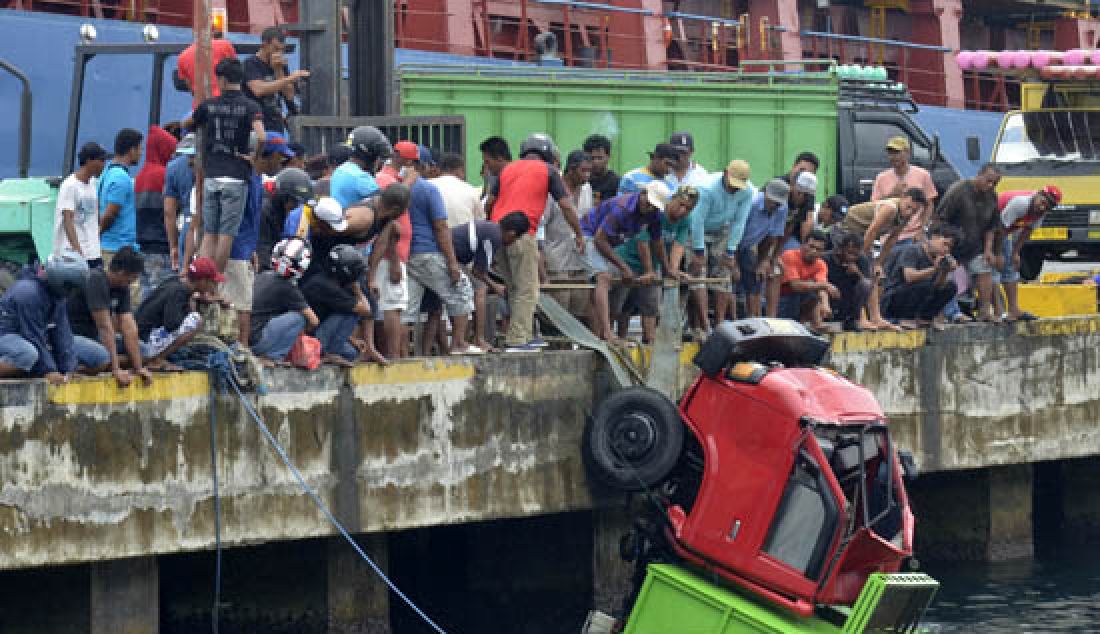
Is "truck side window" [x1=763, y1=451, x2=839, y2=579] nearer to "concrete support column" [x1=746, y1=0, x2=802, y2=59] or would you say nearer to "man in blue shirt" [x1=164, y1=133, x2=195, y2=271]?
"man in blue shirt" [x1=164, y1=133, x2=195, y2=271]

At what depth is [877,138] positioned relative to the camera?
23406 millimetres

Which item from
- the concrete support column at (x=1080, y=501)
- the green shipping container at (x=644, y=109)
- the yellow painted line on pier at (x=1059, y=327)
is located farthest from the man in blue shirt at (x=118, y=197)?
the concrete support column at (x=1080, y=501)

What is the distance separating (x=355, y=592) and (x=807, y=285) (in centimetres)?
485

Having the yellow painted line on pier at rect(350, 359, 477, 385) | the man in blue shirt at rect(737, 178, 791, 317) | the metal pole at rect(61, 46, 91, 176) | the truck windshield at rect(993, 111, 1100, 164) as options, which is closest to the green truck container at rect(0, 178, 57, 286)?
the metal pole at rect(61, 46, 91, 176)

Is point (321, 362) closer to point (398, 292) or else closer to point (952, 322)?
point (398, 292)

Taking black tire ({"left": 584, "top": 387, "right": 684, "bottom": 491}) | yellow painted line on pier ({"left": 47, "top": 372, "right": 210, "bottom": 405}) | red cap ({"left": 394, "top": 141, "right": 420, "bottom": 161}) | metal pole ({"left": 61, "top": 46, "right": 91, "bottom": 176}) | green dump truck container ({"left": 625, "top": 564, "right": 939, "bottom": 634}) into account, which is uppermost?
metal pole ({"left": 61, "top": 46, "right": 91, "bottom": 176})

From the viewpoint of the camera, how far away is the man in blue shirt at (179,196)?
13.7 meters

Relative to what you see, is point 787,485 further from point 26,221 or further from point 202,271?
point 26,221

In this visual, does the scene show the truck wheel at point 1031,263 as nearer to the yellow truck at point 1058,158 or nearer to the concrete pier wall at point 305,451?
the yellow truck at point 1058,158

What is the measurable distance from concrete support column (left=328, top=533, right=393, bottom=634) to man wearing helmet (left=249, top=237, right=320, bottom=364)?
1522mm

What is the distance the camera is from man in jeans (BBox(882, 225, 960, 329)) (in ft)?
54.9

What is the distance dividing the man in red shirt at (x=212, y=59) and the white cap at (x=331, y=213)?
1.41 meters

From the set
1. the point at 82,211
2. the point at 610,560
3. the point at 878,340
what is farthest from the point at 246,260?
the point at 878,340

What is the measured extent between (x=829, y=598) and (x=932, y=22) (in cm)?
3162
